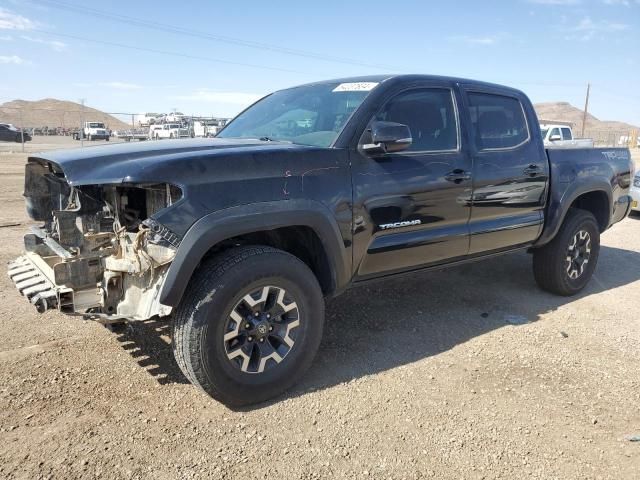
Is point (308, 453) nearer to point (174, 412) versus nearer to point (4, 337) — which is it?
point (174, 412)

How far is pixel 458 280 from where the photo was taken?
5.86 metres

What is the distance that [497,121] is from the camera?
4.65 m

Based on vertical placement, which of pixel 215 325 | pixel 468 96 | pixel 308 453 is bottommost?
pixel 308 453

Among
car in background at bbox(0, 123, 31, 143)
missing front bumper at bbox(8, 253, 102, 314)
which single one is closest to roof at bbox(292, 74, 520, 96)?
missing front bumper at bbox(8, 253, 102, 314)

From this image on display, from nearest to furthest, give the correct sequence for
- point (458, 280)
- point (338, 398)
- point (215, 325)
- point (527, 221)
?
point (215, 325)
point (338, 398)
point (527, 221)
point (458, 280)

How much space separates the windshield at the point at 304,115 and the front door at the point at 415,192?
23 cm

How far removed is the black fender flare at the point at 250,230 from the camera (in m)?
2.79

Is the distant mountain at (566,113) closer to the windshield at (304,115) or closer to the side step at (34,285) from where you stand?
the windshield at (304,115)

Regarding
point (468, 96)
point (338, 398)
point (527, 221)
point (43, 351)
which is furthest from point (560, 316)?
point (43, 351)

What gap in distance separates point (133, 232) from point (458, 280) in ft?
12.6

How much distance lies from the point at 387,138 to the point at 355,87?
758 millimetres

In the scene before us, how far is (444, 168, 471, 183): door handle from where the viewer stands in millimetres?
4012

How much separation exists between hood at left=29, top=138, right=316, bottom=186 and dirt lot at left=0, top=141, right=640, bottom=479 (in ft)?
4.46

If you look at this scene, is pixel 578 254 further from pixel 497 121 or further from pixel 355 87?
pixel 355 87
